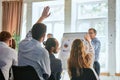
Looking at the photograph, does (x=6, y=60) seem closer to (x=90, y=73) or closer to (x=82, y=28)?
(x=90, y=73)

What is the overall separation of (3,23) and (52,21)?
150cm

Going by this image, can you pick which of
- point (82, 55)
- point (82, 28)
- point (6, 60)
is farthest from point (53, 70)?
point (82, 28)

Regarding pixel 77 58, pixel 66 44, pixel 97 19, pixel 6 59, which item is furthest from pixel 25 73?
pixel 97 19

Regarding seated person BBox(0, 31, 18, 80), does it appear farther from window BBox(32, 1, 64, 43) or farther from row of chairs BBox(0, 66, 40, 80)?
window BBox(32, 1, 64, 43)

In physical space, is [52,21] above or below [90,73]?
above

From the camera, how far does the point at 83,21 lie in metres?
6.89

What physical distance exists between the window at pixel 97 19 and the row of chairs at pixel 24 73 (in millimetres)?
4240

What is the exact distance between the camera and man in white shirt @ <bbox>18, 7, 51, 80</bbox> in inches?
89.7

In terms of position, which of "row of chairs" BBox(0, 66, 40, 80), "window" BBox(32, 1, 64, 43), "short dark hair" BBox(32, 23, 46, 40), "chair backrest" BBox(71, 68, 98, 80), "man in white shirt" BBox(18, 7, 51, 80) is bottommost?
"chair backrest" BBox(71, 68, 98, 80)

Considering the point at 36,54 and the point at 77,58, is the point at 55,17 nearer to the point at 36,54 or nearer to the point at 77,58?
the point at 77,58

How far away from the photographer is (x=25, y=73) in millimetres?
2242

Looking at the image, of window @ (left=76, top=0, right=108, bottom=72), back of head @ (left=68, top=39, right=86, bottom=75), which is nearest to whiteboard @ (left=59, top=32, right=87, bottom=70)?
window @ (left=76, top=0, right=108, bottom=72)

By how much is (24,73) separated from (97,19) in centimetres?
468

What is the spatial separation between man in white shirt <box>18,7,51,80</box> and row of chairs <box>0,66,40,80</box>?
0.06m
